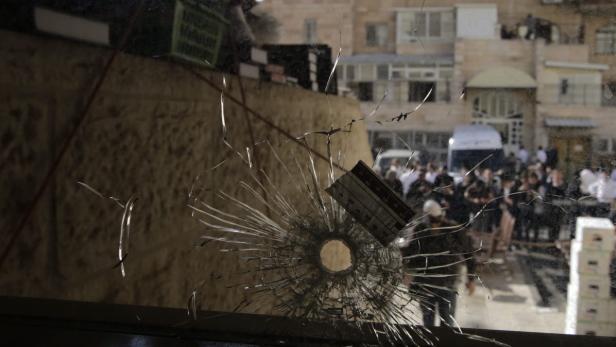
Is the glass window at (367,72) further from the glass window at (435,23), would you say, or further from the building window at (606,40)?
the building window at (606,40)

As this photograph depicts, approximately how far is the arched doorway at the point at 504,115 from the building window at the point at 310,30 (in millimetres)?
316

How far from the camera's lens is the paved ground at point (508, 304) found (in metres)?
0.91

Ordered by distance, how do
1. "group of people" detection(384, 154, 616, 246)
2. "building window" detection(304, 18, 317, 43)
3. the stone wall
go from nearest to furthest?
the stone wall
"group of people" detection(384, 154, 616, 246)
"building window" detection(304, 18, 317, 43)

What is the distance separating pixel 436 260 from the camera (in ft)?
2.98

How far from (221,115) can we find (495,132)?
564 mm

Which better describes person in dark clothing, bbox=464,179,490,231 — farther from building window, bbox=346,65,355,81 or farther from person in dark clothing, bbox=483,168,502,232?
building window, bbox=346,65,355,81

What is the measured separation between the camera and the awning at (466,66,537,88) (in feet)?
3.07

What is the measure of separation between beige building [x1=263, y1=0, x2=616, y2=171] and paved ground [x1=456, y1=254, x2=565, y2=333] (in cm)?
22

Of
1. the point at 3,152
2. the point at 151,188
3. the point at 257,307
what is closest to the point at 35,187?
the point at 3,152

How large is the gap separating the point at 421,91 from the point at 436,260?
0.29 meters

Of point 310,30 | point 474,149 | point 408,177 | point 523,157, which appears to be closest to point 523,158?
point 523,157

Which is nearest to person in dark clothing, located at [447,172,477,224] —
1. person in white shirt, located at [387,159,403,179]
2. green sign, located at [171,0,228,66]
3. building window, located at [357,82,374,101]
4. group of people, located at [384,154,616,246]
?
group of people, located at [384,154,616,246]

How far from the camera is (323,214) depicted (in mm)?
865

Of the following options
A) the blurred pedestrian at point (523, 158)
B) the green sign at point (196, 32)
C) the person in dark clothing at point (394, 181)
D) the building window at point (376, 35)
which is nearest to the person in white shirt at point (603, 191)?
the blurred pedestrian at point (523, 158)
